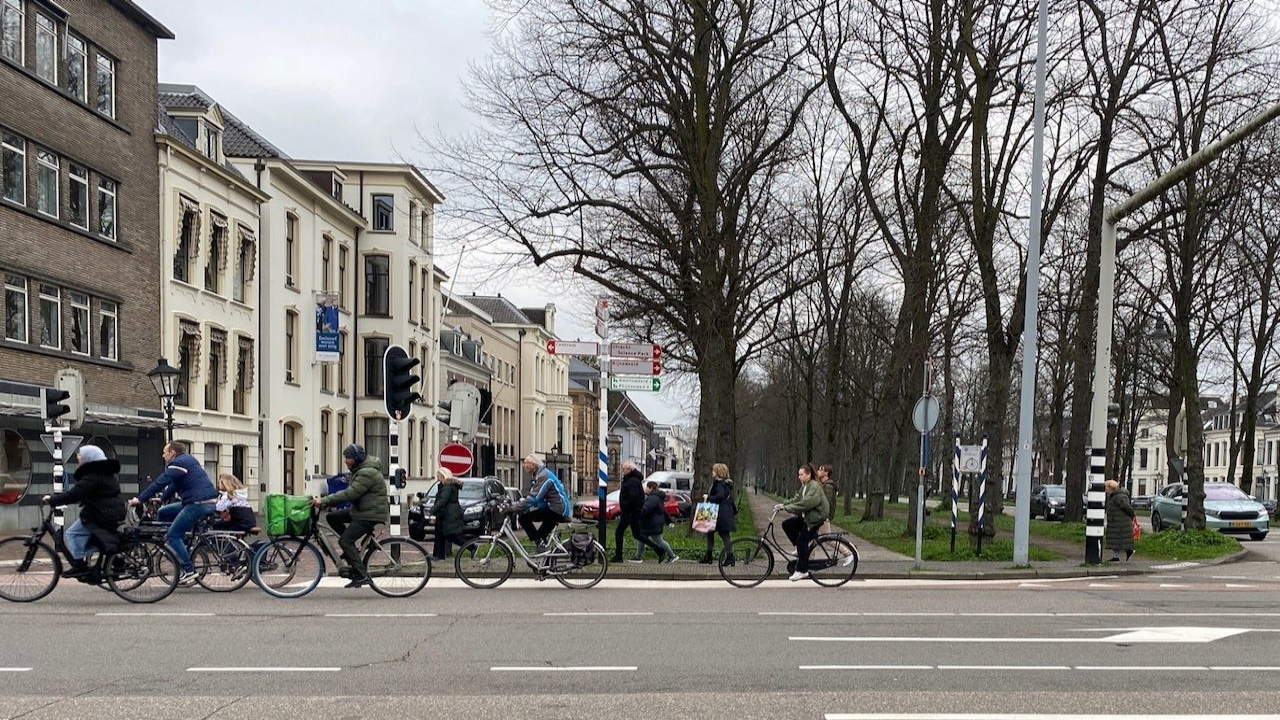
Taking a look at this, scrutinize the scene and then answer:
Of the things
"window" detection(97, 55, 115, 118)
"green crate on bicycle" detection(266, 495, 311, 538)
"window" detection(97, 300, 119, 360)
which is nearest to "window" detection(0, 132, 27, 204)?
"window" detection(97, 55, 115, 118)

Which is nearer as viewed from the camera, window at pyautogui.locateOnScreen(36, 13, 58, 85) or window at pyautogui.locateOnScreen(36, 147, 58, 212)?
window at pyautogui.locateOnScreen(36, 147, 58, 212)

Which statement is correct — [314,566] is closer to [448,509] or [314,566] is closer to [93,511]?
[93,511]

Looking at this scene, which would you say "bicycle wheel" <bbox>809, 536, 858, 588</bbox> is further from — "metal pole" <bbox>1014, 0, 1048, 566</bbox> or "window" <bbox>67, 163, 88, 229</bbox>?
"window" <bbox>67, 163, 88, 229</bbox>

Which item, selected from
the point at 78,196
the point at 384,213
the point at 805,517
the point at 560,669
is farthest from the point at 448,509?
the point at 384,213

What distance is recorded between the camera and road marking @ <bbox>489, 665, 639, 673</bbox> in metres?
9.04

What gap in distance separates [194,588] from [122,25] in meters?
23.1

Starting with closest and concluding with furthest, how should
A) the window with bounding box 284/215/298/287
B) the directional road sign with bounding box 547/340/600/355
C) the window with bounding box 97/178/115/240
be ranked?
the directional road sign with bounding box 547/340/600/355 < the window with bounding box 97/178/115/240 < the window with bounding box 284/215/298/287

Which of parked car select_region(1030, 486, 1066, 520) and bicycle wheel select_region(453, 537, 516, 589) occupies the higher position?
bicycle wheel select_region(453, 537, 516, 589)

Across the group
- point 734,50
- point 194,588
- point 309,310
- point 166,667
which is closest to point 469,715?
point 166,667

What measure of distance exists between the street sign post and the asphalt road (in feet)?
12.8

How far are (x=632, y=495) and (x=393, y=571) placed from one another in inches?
199

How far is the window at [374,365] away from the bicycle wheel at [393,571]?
3995cm

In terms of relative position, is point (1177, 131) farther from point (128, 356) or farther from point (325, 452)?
point (325, 452)

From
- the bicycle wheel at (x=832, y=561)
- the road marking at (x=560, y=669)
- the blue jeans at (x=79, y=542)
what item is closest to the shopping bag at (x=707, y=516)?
the bicycle wheel at (x=832, y=561)
